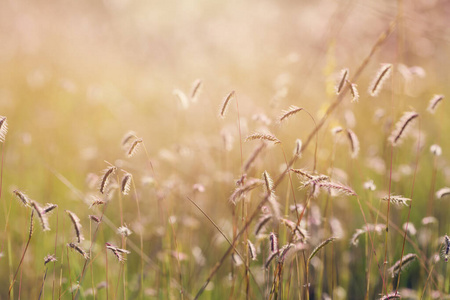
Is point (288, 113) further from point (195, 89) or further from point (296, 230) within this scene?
point (195, 89)

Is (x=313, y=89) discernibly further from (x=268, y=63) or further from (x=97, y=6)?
(x=97, y=6)

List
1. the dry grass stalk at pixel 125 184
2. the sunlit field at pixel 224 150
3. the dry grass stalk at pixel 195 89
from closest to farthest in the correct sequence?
the dry grass stalk at pixel 125 184 → the sunlit field at pixel 224 150 → the dry grass stalk at pixel 195 89

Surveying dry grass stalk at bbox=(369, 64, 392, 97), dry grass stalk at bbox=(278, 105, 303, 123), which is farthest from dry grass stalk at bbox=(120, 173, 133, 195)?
dry grass stalk at bbox=(369, 64, 392, 97)

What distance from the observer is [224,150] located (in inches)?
103

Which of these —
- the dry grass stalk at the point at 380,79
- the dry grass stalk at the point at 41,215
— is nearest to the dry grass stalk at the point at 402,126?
the dry grass stalk at the point at 380,79

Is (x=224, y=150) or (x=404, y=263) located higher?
(x=224, y=150)

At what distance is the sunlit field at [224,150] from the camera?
1.58 meters

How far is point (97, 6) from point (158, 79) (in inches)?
158

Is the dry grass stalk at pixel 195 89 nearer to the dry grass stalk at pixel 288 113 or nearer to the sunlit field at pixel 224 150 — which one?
the sunlit field at pixel 224 150

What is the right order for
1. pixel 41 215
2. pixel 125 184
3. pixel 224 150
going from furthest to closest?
pixel 224 150
pixel 125 184
pixel 41 215

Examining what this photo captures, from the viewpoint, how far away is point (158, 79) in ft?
21.4

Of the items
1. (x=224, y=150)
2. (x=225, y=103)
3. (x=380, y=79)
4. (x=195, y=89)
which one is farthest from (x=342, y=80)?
(x=224, y=150)

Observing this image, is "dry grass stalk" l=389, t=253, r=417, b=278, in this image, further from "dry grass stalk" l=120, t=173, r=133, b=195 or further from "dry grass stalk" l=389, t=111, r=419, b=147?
"dry grass stalk" l=120, t=173, r=133, b=195

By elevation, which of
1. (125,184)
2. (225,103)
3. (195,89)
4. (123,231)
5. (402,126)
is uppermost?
(195,89)
